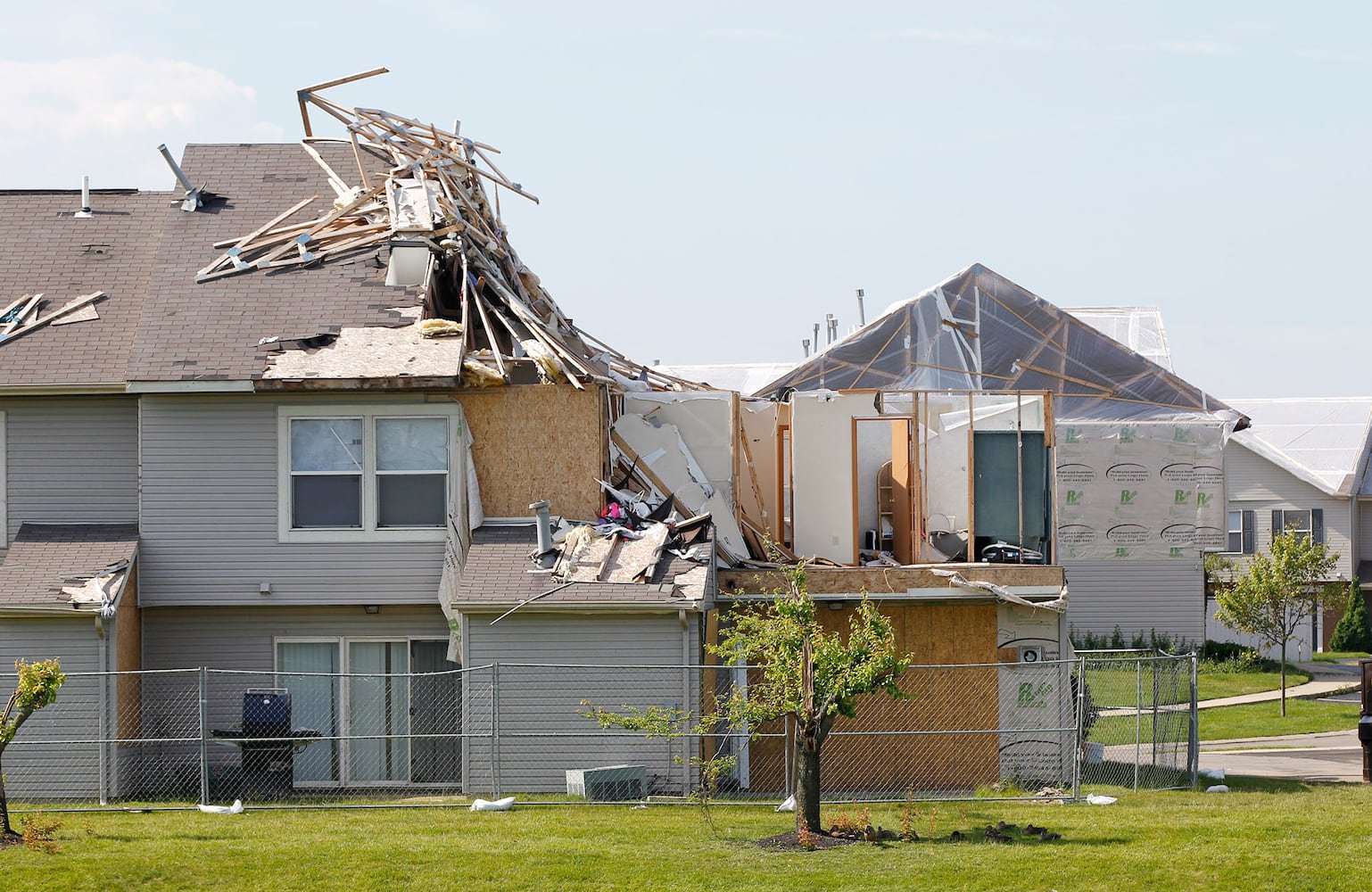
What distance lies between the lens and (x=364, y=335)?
18703 mm

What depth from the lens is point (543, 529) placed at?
58.5 feet

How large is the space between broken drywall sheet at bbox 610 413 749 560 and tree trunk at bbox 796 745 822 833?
21.3 ft

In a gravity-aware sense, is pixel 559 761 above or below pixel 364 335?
below

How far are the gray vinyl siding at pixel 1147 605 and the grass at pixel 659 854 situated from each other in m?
22.6

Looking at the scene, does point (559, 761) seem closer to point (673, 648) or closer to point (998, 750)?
point (673, 648)

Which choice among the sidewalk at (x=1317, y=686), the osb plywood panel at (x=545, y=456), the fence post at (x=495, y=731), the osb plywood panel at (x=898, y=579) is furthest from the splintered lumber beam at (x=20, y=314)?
the sidewalk at (x=1317, y=686)

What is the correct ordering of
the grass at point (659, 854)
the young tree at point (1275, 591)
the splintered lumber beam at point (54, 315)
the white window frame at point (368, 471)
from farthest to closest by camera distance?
the young tree at point (1275, 591) < the splintered lumber beam at point (54, 315) < the white window frame at point (368, 471) < the grass at point (659, 854)

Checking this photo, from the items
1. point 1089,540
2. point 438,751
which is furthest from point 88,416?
point 1089,540

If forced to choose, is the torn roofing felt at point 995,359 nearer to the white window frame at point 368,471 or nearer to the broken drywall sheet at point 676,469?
the broken drywall sheet at point 676,469

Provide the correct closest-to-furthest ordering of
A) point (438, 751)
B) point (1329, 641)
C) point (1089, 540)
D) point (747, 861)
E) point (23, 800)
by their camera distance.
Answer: point (747, 861), point (23, 800), point (438, 751), point (1089, 540), point (1329, 641)

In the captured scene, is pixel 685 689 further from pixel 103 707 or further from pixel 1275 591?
pixel 1275 591

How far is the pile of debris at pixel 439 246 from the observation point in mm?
19000

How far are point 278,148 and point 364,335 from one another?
5.40 m

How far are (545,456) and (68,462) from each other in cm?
594
